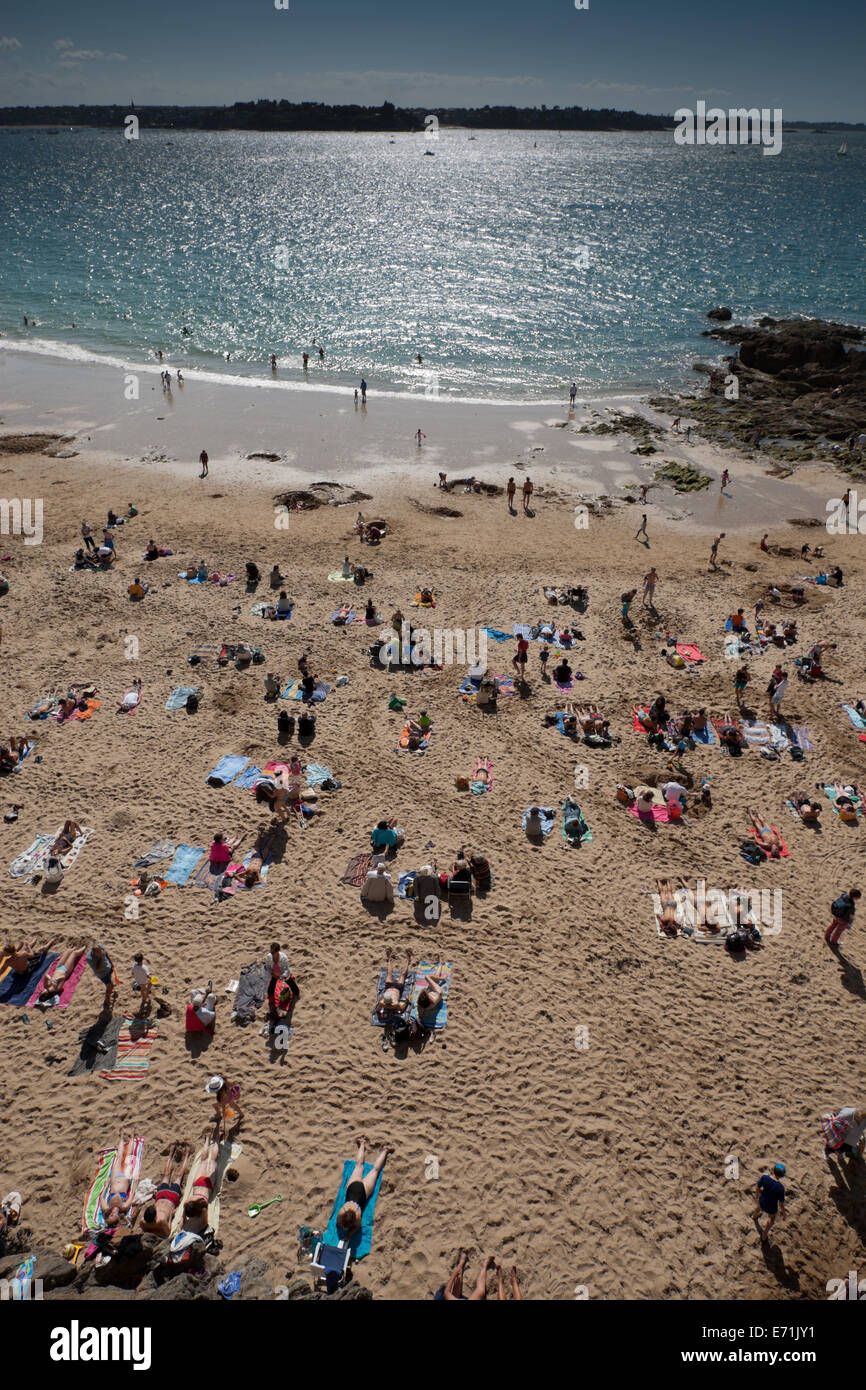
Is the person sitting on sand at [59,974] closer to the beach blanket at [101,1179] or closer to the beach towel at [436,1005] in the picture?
the beach blanket at [101,1179]

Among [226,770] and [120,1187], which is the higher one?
[226,770]

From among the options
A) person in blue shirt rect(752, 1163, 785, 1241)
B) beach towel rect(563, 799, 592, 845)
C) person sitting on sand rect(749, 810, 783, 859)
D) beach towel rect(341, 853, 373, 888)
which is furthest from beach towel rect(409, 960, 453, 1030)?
person sitting on sand rect(749, 810, 783, 859)

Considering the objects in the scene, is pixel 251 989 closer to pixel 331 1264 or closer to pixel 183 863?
pixel 183 863

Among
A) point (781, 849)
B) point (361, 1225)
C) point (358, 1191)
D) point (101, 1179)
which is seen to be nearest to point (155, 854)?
point (101, 1179)

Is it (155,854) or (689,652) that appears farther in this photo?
(689,652)

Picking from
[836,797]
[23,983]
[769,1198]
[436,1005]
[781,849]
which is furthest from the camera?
[836,797]

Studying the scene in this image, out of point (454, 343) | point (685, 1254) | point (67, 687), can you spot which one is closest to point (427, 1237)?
point (685, 1254)
